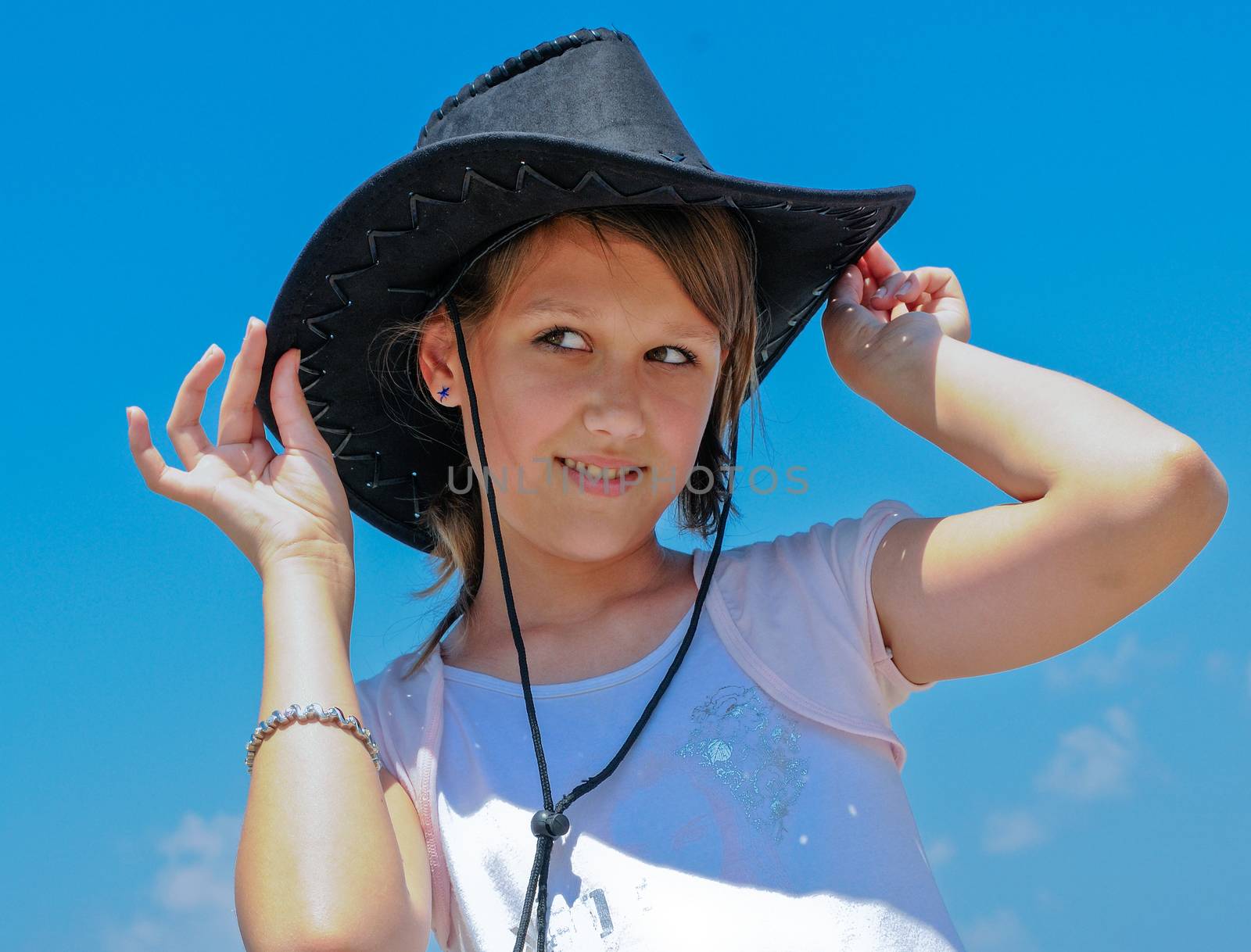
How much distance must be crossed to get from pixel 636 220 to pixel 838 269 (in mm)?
540

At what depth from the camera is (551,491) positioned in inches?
98.1

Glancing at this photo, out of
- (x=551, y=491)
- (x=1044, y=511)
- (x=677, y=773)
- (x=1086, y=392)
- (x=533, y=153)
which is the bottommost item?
(x=677, y=773)

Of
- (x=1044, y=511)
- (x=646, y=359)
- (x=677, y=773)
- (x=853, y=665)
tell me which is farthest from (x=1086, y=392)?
(x=677, y=773)

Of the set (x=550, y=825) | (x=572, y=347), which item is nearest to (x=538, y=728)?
(x=550, y=825)

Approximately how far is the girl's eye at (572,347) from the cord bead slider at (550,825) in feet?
2.87

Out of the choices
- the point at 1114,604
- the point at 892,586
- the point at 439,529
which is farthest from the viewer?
the point at 439,529

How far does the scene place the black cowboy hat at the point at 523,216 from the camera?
7.18ft

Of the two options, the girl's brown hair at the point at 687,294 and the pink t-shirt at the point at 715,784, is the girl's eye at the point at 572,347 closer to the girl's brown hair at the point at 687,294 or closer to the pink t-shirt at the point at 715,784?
the girl's brown hair at the point at 687,294

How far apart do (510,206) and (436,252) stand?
0.24 metres

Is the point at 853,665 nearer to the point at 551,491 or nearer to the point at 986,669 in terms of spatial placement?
the point at 986,669

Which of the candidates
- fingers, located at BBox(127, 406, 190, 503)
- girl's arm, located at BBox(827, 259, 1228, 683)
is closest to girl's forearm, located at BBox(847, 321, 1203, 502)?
girl's arm, located at BBox(827, 259, 1228, 683)

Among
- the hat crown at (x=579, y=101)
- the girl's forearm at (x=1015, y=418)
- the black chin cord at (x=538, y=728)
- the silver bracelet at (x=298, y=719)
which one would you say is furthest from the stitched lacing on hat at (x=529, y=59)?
the silver bracelet at (x=298, y=719)

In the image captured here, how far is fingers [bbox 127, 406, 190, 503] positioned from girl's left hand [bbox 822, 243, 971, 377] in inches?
52.9

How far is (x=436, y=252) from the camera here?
2469 mm
